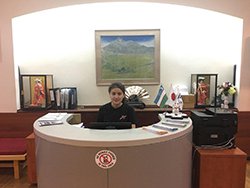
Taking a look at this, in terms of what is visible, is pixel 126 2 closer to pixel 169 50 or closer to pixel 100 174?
pixel 169 50

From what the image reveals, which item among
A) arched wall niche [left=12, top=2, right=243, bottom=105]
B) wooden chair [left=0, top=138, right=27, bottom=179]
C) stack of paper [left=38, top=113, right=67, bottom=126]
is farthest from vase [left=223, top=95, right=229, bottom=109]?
wooden chair [left=0, top=138, right=27, bottom=179]

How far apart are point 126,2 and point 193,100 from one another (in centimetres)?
176

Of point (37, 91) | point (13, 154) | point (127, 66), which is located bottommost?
point (13, 154)

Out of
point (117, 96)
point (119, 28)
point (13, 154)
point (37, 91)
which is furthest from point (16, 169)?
point (119, 28)

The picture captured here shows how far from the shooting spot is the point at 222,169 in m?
2.51

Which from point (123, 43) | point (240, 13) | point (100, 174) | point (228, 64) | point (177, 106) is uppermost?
point (240, 13)

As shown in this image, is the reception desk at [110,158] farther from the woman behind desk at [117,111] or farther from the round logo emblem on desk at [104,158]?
the woman behind desk at [117,111]

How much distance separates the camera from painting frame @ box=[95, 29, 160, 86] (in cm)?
405

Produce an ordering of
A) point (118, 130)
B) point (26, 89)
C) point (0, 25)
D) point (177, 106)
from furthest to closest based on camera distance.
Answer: point (26, 89), point (0, 25), point (177, 106), point (118, 130)

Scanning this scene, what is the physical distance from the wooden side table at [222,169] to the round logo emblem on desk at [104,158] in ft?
3.32

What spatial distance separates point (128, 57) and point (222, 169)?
7.41 ft

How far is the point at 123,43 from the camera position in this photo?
408 centimetres

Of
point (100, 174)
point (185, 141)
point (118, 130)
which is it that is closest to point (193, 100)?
point (185, 141)

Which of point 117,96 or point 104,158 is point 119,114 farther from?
point 104,158
